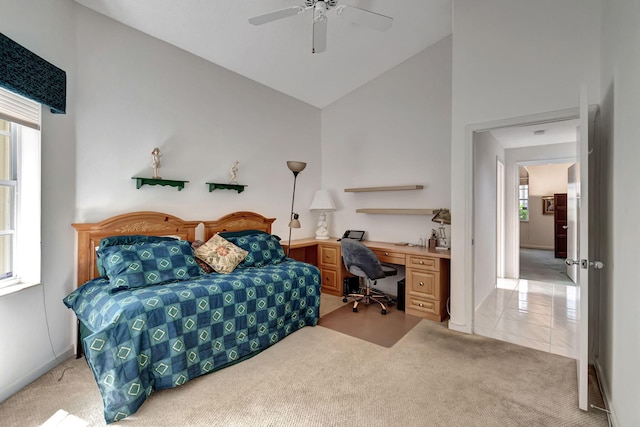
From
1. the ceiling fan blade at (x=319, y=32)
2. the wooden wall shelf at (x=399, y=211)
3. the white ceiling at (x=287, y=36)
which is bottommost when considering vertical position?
the wooden wall shelf at (x=399, y=211)

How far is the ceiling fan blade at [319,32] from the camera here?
7.56 ft

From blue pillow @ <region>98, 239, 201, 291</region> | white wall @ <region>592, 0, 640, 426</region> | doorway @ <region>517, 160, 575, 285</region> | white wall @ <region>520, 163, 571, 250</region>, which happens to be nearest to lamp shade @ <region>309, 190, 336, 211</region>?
blue pillow @ <region>98, 239, 201, 291</region>

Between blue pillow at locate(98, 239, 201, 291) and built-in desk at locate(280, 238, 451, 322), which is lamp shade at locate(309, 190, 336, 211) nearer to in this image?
built-in desk at locate(280, 238, 451, 322)

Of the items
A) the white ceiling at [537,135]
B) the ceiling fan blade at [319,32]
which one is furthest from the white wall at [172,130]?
the white ceiling at [537,135]

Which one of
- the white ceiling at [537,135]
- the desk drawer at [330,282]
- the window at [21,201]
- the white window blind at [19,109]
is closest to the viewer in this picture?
the white window blind at [19,109]

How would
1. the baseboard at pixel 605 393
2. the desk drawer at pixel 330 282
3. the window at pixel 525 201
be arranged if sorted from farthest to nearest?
the window at pixel 525 201, the desk drawer at pixel 330 282, the baseboard at pixel 605 393

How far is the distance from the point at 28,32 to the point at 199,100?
1.55 meters

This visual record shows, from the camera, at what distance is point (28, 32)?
216 cm

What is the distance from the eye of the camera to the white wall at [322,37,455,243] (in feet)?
13.0

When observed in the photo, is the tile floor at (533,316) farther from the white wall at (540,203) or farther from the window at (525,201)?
the window at (525,201)

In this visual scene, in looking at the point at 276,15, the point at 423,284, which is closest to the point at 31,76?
the point at 276,15

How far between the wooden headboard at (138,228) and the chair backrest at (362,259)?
1.38 metres

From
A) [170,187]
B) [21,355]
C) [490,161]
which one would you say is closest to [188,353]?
[21,355]

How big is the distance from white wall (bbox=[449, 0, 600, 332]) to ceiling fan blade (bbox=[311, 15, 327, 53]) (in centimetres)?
152
